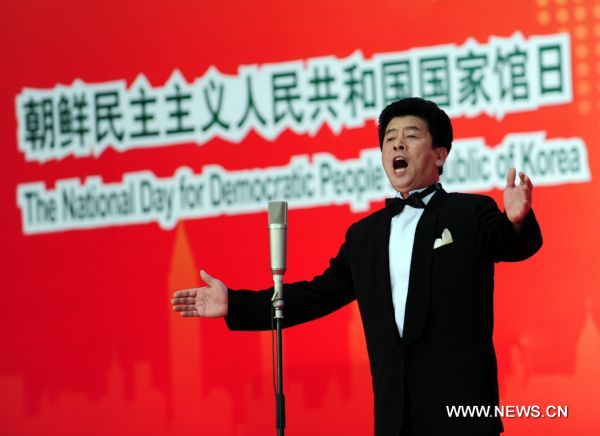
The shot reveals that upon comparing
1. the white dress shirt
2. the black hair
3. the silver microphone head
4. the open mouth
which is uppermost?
the black hair

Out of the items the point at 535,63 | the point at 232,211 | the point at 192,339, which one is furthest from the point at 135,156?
the point at 535,63

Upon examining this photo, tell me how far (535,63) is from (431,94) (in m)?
0.40

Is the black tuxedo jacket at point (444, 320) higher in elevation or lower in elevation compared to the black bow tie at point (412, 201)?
lower

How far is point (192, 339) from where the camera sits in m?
4.14

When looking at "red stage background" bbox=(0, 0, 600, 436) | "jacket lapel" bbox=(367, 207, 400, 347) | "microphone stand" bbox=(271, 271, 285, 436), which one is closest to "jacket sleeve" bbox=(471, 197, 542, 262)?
"jacket lapel" bbox=(367, 207, 400, 347)

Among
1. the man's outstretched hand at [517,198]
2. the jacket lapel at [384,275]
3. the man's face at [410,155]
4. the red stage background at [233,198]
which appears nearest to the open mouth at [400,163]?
the man's face at [410,155]

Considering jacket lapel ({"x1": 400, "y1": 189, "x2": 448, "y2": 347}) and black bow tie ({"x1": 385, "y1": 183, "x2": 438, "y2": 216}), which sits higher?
black bow tie ({"x1": 385, "y1": 183, "x2": 438, "y2": 216})

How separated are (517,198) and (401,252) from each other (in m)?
0.35

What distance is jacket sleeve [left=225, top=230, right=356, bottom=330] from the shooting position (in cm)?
267

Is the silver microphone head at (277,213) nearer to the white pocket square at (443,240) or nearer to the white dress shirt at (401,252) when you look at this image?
the white dress shirt at (401,252)

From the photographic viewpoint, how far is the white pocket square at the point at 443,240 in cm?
238

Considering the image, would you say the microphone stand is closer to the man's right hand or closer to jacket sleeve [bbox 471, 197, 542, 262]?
the man's right hand

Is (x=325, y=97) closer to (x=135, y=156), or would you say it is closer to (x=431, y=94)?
(x=431, y=94)

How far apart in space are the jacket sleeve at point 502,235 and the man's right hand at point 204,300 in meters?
0.71
